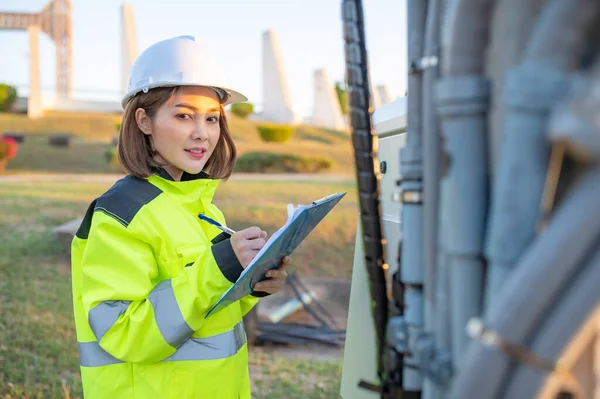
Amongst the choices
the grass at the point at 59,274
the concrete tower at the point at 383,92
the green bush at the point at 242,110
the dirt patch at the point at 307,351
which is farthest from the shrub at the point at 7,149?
the concrete tower at the point at 383,92

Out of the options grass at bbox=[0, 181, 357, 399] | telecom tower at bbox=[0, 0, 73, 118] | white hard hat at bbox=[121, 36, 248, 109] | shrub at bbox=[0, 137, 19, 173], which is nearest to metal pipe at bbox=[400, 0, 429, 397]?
white hard hat at bbox=[121, 36, 248, 109]

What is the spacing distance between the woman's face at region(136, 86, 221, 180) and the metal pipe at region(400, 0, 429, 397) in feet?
3.70

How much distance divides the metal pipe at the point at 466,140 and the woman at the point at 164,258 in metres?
0.89

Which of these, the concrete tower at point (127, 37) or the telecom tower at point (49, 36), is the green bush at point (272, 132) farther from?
the telecom tower at point (49, 36)

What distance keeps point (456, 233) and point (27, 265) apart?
7.10 m

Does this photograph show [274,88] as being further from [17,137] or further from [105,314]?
[105,314]

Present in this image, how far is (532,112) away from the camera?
73 centimetres

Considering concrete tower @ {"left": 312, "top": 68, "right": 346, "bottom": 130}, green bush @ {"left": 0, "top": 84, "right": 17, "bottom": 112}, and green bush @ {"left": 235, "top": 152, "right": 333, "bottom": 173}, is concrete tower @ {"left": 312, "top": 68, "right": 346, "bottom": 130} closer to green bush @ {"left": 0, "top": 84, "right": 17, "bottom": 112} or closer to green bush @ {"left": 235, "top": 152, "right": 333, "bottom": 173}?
green bush @ {"left": 235, "top": 152, "right": 333, "bottom": 173}

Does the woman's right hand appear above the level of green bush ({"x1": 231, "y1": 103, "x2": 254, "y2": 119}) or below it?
below

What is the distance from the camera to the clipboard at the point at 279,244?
153cm

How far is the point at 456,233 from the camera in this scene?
0.85 metres

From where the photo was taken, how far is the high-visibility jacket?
1.71 meters

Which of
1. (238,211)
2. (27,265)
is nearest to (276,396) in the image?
(27,265)

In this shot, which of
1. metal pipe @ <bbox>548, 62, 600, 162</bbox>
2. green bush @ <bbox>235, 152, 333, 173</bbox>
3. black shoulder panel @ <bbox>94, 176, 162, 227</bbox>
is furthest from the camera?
green bush @ <bbox>235, 152, 333, 173</bbox>
